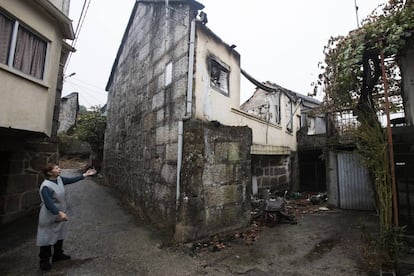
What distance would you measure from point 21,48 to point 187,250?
5.49m

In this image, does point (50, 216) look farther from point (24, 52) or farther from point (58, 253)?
point (24, 52)

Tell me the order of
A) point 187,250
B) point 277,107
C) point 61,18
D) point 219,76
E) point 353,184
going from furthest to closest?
1. point 277,107
2. point 353,184
3. point 219,76
4. point 61,18
5. point 187,250

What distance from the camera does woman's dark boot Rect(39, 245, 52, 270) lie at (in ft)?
11.6

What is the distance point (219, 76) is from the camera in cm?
612

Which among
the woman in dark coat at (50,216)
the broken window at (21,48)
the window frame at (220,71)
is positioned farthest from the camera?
the window frame at (220,71)

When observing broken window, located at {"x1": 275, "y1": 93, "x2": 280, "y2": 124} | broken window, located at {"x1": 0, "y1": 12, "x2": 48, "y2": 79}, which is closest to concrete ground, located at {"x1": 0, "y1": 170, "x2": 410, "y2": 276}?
broken window, located at {"x1": 0, "y1": 12, "x2": 48, "y2": 79}

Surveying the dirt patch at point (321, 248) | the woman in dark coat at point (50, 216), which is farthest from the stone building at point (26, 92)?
the dirt patch at point (321, 248)

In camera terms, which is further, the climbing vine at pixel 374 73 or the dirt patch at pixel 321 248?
the dirt patch at pixel 321 248

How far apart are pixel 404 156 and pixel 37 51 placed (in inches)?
345

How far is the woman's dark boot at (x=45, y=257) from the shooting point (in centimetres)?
354

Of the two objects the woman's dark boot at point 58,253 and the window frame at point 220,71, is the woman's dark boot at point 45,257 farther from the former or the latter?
the window frame at point 220,71

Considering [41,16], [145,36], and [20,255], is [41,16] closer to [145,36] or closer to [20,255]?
[145,36]

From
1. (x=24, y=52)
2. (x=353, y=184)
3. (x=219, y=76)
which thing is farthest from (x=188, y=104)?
(x=353, y=184)

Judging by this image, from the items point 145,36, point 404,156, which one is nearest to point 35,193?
point 145,36
